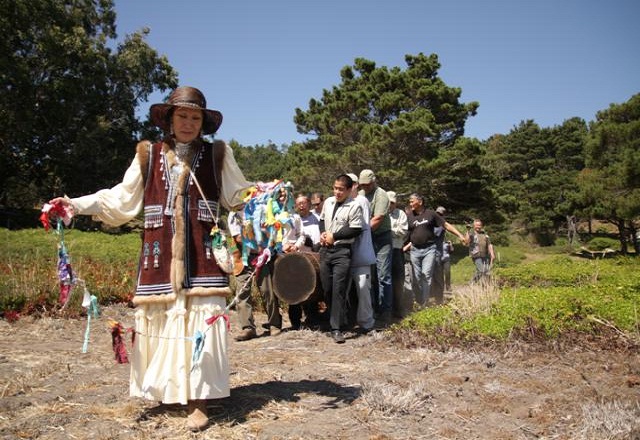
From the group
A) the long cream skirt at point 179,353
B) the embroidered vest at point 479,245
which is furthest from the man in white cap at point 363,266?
the embroidered vest at point 479,245

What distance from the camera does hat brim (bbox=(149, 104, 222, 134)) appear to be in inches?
163

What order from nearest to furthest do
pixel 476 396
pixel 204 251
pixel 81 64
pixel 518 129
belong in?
pixel 204 251 < pixel 476 396 < pixel 81 64 < pixel 518 129

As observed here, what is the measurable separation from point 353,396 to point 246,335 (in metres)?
3.03

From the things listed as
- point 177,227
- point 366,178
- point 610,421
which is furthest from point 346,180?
point 610,421

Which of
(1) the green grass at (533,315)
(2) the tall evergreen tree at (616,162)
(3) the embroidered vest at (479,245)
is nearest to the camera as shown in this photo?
(1) the green grass at (533,315)

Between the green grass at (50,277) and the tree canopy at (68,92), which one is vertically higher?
the tree canopy at (68,92)

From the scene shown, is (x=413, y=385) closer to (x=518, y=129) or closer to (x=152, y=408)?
(x=152, y=408)

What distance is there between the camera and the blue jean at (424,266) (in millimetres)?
9273

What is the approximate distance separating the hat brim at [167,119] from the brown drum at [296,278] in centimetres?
334

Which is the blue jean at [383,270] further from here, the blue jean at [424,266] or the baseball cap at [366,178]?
the baseball cap at [366,178]

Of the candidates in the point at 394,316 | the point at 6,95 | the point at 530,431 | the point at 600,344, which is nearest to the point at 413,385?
the point at 530,431

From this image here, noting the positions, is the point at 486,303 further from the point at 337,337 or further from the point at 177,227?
the point at 177,227

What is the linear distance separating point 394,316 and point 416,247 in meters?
1.29

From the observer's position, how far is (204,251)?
13.3 ft
